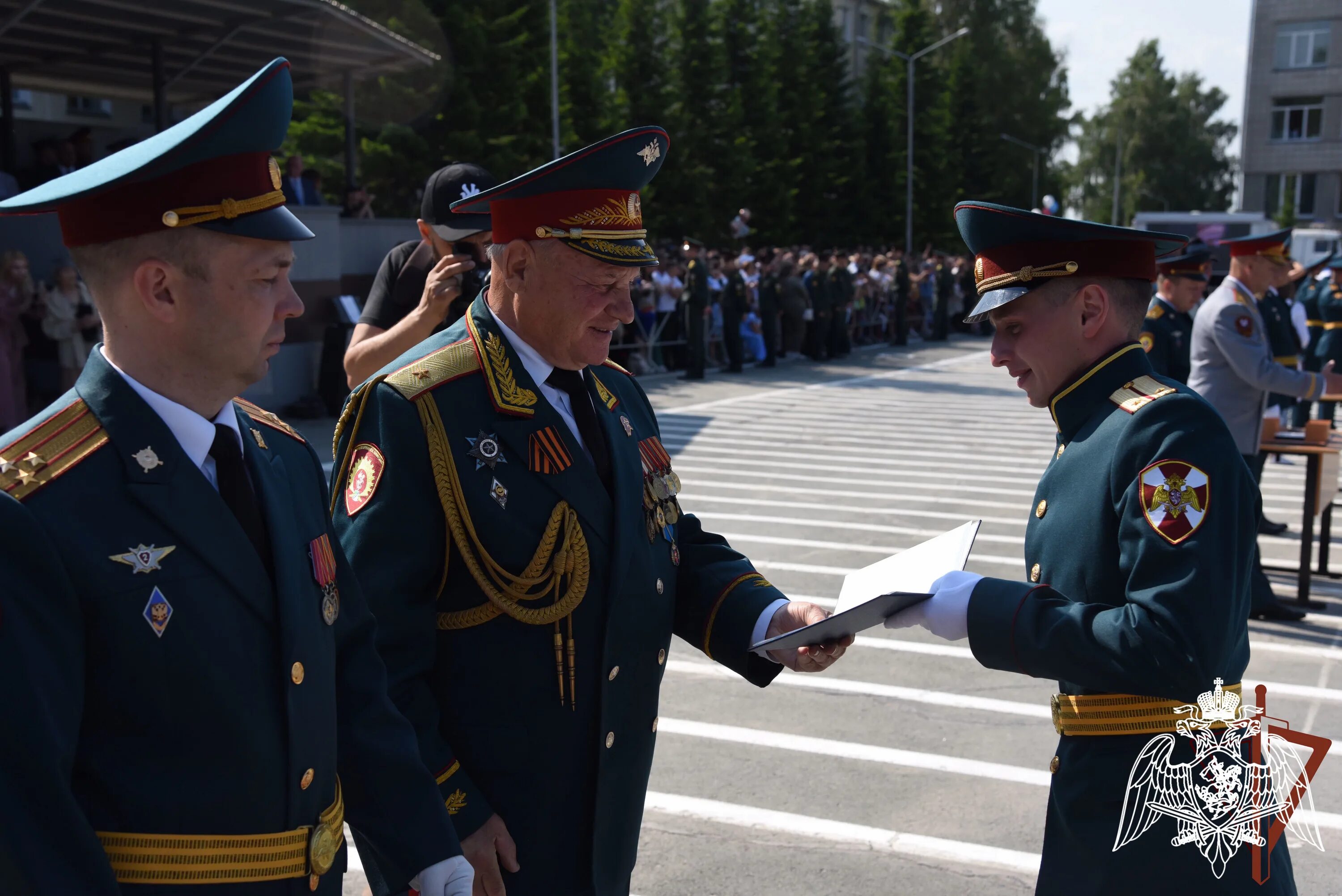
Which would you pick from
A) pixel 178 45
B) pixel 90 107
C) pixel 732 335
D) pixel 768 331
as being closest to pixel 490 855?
pixel 178 45

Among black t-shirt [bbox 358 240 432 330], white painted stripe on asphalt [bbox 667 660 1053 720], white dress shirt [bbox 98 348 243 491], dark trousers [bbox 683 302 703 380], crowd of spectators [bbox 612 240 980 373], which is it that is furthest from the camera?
crowd of spectators [bbox 612 240 980 373]

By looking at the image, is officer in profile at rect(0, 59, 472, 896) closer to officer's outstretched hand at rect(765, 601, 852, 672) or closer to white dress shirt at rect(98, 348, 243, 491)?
white dress shirt at rect(98, 348, 243, 491)

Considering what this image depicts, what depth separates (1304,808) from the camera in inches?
181

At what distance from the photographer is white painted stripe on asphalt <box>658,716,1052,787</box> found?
501 cm

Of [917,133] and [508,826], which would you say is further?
[917,133]

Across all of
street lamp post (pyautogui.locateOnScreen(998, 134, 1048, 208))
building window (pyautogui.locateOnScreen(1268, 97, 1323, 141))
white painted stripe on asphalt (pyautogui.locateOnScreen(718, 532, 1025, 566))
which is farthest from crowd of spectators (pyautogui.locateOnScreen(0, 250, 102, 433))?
building window (pyautogui.locateOnScreen(1268, 97, 1323, 141))

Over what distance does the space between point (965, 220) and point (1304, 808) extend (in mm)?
3144

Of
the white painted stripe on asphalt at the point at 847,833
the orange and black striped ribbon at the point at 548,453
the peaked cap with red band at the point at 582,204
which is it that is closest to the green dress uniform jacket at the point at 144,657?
the orange and black striped ribbon at the point at 548,453

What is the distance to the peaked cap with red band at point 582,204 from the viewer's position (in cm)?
253

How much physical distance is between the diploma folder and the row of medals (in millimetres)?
328

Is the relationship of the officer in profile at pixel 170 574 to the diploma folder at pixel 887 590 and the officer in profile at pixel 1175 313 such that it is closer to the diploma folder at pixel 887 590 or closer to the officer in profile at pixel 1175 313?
the diploma folder at pixel 887 590

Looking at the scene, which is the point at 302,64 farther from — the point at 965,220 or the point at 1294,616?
the point at 965,220

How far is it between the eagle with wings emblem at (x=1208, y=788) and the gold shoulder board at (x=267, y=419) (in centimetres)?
184

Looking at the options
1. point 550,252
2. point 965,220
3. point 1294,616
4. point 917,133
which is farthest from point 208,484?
point 917,133
